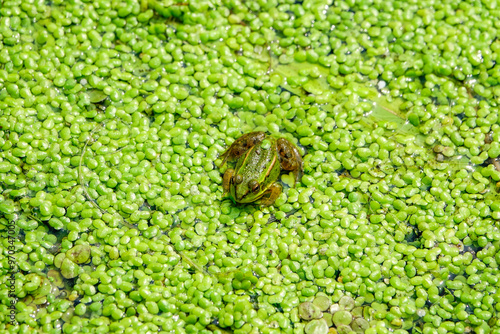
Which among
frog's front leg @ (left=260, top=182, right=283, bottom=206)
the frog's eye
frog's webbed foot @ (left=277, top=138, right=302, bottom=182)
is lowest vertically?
frog's front leg @ (left=260, top=182, right=283, bottom=206)

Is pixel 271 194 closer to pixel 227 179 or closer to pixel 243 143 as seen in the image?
pixel 227 179

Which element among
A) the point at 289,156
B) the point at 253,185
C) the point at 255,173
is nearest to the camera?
the point at 253,185

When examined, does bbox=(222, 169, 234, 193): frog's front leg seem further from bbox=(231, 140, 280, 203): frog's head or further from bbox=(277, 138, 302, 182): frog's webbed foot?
bbox=(277, 138, 302, 182): frog's webbed foot

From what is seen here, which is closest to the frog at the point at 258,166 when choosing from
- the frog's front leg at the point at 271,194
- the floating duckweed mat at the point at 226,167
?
the frog's front leg at the point at 271,194

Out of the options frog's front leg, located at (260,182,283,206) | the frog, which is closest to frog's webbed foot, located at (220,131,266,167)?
the frog

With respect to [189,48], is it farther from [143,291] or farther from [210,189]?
[143,291]

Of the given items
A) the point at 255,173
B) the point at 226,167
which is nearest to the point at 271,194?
the point at 255,173
